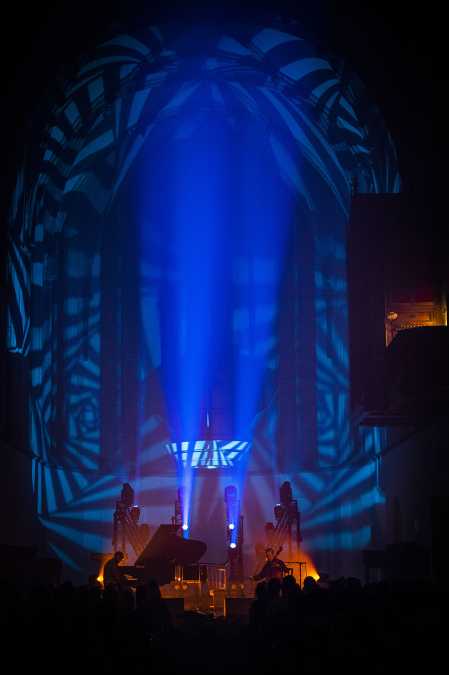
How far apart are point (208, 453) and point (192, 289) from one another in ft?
20.9

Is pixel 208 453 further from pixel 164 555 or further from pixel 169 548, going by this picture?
pixel 164 555

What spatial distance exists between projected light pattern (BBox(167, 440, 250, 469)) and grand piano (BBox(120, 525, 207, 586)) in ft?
39.0

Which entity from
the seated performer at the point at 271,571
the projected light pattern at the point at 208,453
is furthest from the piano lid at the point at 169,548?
the projected light pattern at the point at 208,453

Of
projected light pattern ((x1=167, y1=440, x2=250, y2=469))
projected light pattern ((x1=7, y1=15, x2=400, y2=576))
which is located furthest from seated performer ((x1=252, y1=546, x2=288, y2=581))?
projected light pattern ((x1=167, y1=440, x2=250, y2=469))

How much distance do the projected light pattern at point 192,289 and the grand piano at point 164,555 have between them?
36.9 feet

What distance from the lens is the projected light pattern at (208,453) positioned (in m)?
33.8

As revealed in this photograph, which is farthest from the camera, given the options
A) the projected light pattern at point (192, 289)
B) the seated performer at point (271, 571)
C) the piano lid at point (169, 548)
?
the projected light pattern at point (192, 289)

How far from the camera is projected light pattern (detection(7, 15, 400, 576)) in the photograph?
109 ft

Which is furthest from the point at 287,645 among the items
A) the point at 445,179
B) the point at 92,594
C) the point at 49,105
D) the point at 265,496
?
the point at 265,496

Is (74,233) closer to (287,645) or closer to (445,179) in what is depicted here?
(445,179)

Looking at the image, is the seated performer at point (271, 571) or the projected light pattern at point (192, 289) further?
the projected light pattern at point (192, 289)

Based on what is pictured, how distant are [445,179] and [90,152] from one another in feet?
51.0

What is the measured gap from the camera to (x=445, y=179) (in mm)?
22641

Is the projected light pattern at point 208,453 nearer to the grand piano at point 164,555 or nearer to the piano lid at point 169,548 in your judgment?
the piano lid at point 169,548
